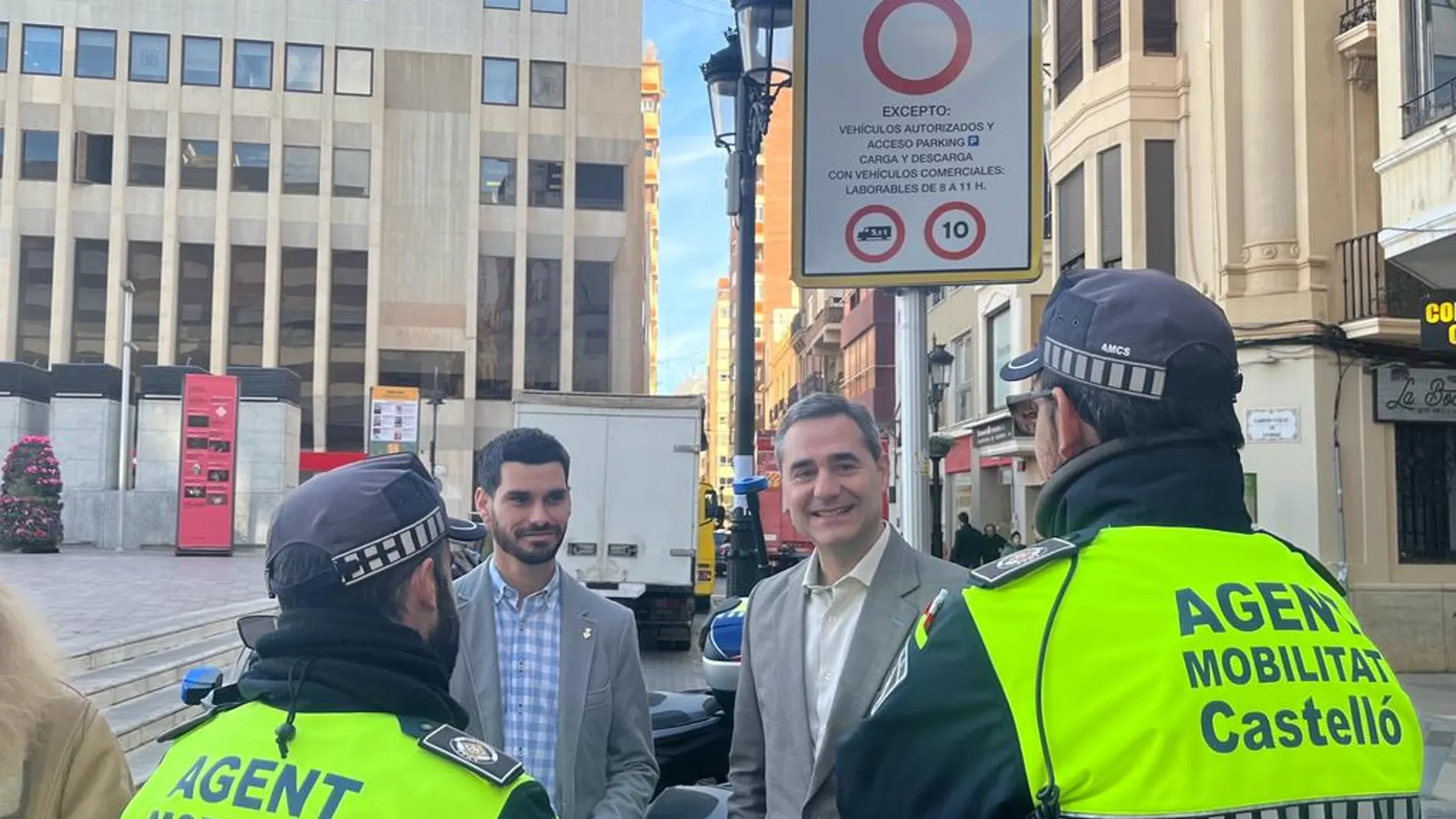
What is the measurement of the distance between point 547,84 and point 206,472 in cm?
2406

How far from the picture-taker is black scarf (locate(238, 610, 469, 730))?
1751 mm

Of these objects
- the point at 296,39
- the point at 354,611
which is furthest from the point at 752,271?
the point at 296,39

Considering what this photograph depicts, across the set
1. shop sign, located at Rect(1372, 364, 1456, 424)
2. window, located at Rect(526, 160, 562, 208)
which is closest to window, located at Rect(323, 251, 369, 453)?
window, located at Rect(526, 160, 562, 208)

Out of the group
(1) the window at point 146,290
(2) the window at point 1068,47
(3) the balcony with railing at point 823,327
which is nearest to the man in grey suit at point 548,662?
(2) the window at point 1068,47

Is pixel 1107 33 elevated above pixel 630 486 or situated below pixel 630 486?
above

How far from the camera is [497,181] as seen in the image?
4488 centimetres

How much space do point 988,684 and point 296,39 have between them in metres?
48.1

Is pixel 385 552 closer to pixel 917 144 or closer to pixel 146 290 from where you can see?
pixel 917 144

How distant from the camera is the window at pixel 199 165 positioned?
140 feet

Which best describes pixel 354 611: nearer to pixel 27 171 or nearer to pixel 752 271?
pixel 752 271

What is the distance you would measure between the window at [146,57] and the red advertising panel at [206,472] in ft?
70.7

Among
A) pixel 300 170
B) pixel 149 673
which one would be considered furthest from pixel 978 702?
pixel 300 170

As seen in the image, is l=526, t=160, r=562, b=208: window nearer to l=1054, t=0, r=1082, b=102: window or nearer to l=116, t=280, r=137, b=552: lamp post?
l=116, t=280, r=137, b=552: lamp post

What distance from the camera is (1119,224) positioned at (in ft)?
56.0
